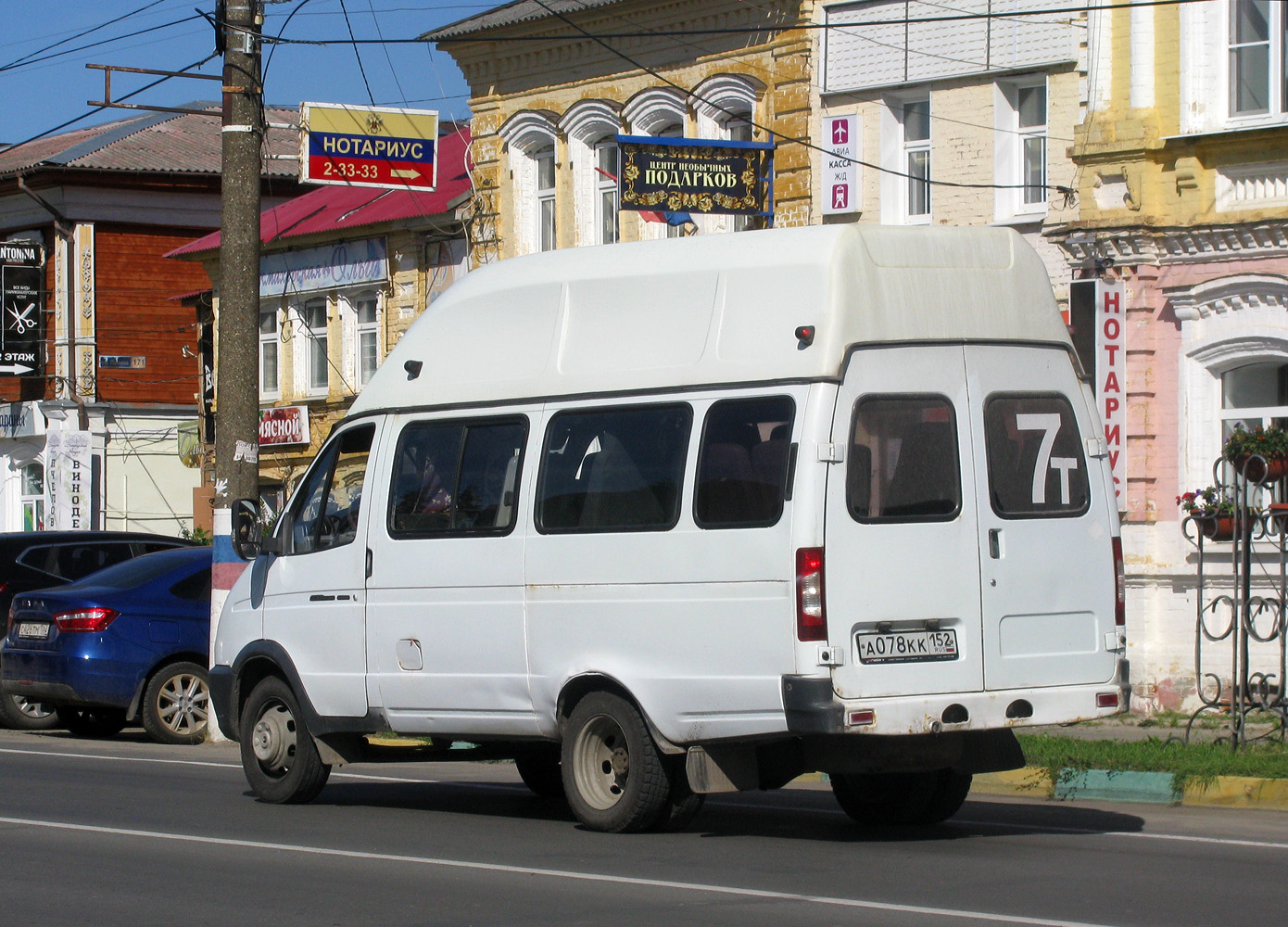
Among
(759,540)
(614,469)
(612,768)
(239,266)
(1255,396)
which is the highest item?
(239,266)

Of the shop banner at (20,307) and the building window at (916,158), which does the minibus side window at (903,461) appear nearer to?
the building window at (916,158)

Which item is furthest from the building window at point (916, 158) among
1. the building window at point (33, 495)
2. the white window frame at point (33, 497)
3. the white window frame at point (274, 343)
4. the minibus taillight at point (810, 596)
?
the building window at point (33, 495)

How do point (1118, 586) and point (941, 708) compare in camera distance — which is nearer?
point (941, 708)

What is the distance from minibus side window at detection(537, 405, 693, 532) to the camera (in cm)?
962

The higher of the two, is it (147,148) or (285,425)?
(147,148)

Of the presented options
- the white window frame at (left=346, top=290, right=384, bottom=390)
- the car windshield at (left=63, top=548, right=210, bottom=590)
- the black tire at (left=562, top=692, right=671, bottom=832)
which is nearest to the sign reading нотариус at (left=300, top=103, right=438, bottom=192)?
the car windshield at (left=63, top=548, right=210, bottom=590)

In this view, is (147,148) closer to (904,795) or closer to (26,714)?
A: (26,714)

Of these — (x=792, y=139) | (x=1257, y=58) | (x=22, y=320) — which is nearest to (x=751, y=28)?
(x=792, y=139)

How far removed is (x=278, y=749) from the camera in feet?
38.2

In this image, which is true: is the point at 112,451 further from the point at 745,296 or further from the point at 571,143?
the point at 745,296

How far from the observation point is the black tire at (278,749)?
37.7 feet

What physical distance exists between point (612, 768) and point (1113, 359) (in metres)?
10.5

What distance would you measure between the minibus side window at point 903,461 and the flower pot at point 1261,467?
4712mm

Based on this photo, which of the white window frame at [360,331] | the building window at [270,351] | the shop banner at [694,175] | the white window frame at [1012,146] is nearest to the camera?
the white window frame at [1012,146]
